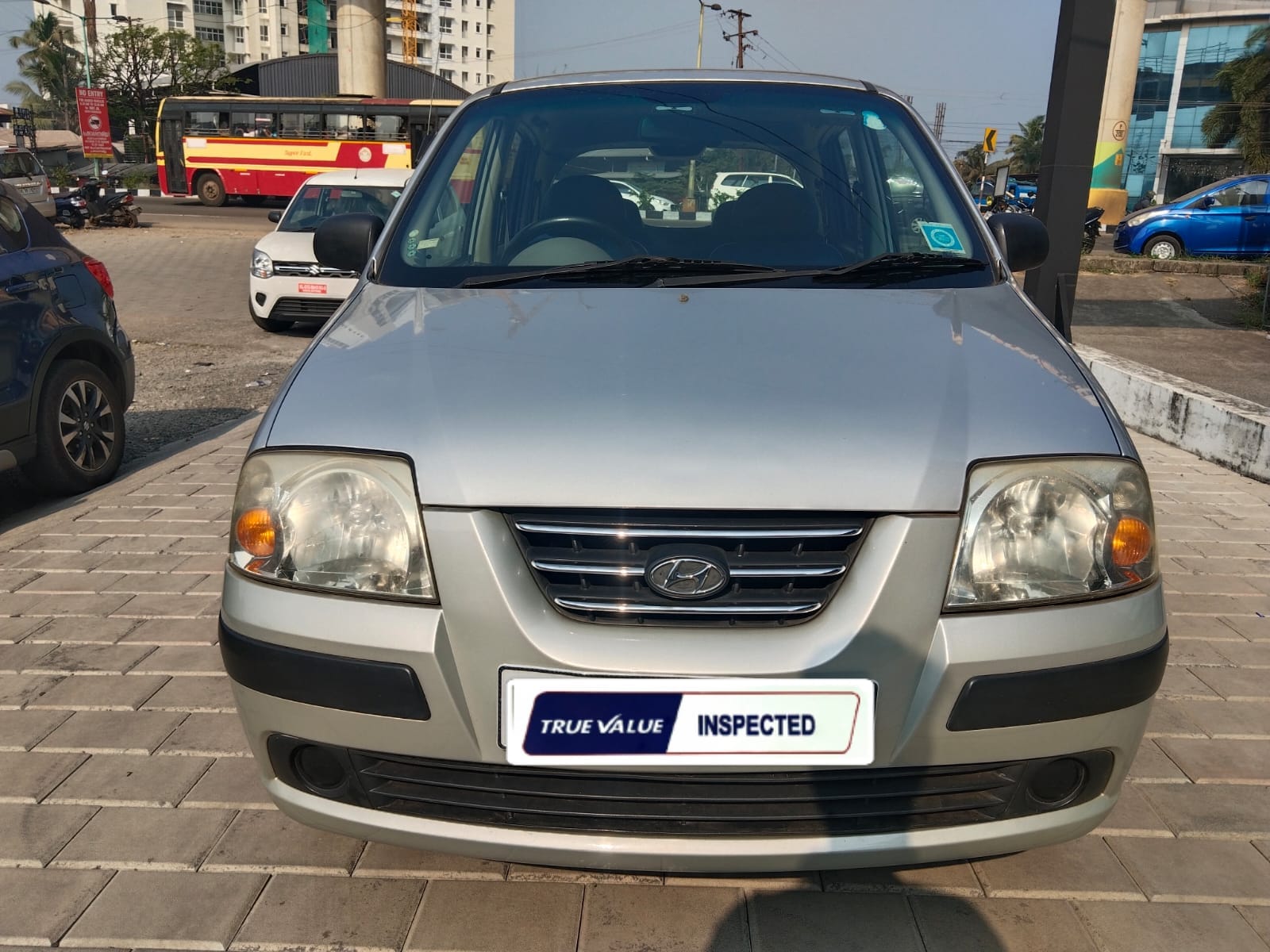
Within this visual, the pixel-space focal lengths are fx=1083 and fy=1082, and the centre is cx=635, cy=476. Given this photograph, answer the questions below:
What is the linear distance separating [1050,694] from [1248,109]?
156 ft

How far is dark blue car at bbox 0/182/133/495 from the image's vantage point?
4.80 meters

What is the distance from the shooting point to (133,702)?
2.99 m

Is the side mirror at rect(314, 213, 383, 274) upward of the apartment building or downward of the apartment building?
downward

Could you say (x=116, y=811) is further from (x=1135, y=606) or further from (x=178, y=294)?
(x=178, y=294)

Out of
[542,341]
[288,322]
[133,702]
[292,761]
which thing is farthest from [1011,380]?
[288,322]

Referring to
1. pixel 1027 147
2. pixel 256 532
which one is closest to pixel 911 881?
pixel 256 532

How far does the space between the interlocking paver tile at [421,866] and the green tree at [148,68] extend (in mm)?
63846

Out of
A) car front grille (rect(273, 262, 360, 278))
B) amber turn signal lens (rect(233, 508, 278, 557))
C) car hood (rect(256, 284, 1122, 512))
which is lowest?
car front grille (rect(273, 262, 360, 278))

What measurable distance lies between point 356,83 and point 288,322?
1190 inches

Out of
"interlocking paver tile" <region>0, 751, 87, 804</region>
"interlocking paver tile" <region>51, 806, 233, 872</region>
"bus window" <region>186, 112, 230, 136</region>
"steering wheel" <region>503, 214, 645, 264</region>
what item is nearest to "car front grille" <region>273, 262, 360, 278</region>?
"steering wheel" <region>503, 214, 645, 264</region>

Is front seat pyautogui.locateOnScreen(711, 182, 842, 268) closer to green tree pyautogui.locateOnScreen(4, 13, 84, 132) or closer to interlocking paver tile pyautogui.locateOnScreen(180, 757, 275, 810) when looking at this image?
interlocking paver tile pyautogui.locateOnScreen(180, 757, 275, 810)

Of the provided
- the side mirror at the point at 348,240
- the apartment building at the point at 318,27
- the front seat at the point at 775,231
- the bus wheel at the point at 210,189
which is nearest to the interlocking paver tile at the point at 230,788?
the side mirror at the point at 348,240

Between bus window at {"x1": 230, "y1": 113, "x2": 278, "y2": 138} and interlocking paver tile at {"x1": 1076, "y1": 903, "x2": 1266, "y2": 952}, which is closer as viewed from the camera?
interlocking paver tile at {"x1": 1076, "y1": 903, "x2": 1266, "y2": 952}

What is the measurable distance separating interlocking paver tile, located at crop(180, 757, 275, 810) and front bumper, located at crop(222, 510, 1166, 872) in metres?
0.76
